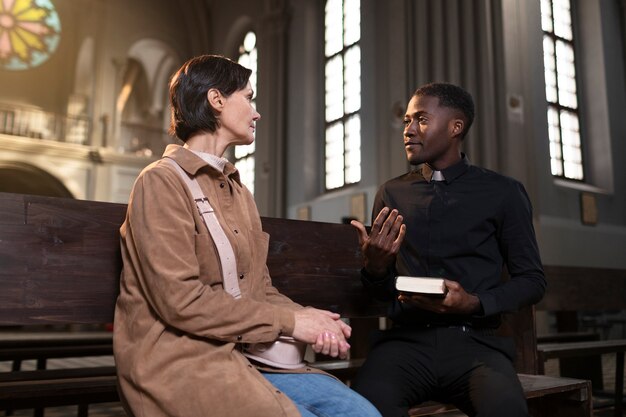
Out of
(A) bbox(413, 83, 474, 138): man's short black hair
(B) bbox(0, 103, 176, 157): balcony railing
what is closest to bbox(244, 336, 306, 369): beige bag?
(A) bbox(413, 83, 474, 138): man's short black hair

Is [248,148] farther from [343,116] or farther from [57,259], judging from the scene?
[57,259]

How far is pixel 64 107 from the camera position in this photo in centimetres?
1923

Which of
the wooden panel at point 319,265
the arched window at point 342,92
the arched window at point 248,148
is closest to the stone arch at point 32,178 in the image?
the arched window at point 248,148

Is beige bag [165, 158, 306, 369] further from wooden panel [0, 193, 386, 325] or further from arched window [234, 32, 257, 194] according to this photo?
arched window [234, 32, 257, 194]

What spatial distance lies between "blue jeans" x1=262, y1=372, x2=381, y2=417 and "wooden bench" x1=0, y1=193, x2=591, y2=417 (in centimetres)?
57

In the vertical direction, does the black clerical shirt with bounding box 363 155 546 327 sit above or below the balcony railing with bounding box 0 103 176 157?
below

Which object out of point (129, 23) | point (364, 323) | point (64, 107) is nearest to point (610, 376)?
point (364, 323)

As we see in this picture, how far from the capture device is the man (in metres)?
2.21

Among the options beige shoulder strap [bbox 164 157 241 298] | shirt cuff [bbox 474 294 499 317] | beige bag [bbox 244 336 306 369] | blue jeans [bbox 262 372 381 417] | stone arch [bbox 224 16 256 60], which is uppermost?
stone arch [bbox 224 16 256 60]

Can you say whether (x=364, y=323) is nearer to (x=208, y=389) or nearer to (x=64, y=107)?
(x=208, y=389)

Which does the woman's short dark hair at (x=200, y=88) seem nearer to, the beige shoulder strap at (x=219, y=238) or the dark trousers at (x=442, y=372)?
the beige shoulder strap at (x=219, y=238)

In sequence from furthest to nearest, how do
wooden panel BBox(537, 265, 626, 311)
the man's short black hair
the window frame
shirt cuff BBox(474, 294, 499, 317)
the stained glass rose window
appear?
the stained glass rose window
the window frame
wooden panel BBox(537, 265, 626, 311)
the man's short black hair
shirt cuff BBox(474, 294, 499, 317)

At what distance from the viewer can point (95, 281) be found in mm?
2195

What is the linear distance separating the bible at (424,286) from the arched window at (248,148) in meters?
12.6
